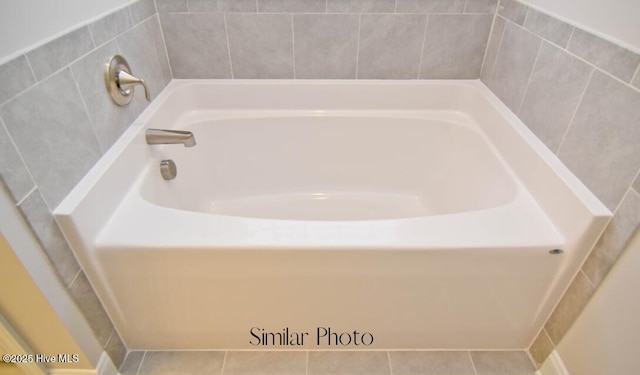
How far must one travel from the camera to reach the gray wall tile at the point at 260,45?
4.47 feet

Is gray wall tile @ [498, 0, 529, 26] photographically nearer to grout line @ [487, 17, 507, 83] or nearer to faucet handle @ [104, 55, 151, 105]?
grout line @ [487, 17, 507, 83]

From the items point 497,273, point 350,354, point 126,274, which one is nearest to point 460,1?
point 497,273

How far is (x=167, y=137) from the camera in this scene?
1147 millimetres

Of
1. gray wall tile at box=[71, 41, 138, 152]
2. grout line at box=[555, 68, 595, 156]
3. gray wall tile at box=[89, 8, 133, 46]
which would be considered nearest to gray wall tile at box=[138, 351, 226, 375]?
gray wall tile at box=[71, 41, 138, 152]

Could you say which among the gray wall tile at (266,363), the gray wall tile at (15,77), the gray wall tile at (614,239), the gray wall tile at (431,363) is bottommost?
the gray wall tile at (431,363)

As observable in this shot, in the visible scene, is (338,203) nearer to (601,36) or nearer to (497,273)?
(497,273)

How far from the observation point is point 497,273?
2.94ft

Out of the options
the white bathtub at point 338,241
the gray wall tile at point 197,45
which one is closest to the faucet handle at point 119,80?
the white bathtub at point 338,241

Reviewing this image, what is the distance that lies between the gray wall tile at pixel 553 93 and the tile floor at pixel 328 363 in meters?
0.68

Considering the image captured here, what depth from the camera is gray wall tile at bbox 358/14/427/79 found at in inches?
53.7

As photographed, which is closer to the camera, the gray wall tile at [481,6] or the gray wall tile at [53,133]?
the gray wall tile at [53,133]

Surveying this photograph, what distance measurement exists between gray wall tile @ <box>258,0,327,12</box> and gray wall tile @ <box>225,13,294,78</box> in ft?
0.08

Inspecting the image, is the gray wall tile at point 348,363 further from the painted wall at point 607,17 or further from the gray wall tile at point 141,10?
the gray wall tile at point 141,10

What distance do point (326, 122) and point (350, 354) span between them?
2.97ft
